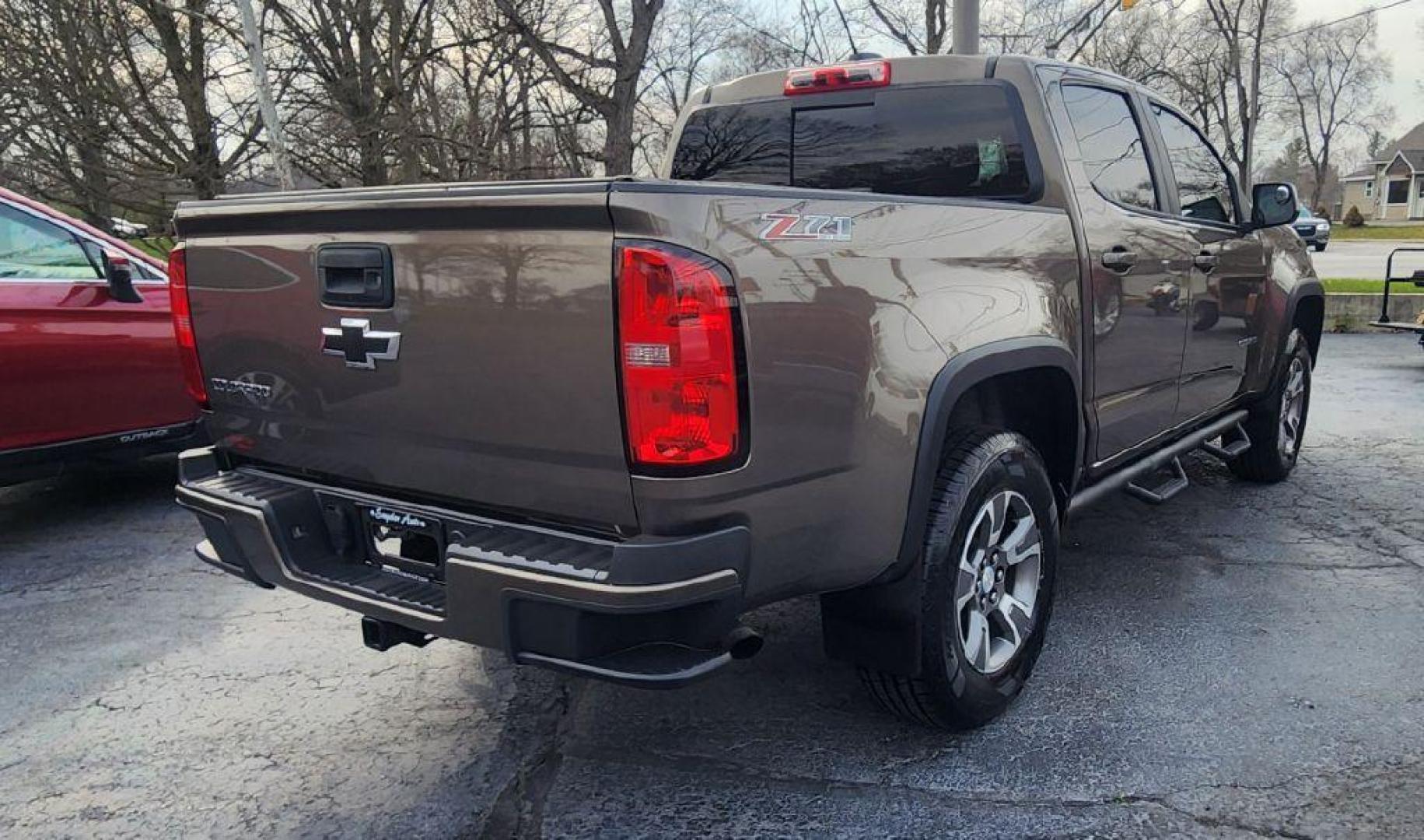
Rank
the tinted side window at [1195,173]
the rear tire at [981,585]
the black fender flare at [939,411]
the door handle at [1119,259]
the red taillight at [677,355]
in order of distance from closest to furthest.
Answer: the red taillight at [677,355]
the black fender flare at [939,411]
the rear tire at [981,585]
the door handle at [1119,259]
the tinted side window at [1195,173]

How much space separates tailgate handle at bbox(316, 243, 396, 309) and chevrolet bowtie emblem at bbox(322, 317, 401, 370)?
0.06m

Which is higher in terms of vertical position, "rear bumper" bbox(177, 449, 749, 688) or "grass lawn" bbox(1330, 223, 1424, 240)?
"grass lawn" bbox(1330, 223, 1424, 240)

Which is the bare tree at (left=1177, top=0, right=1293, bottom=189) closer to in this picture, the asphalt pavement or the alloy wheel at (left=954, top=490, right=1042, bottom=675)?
the asphalt pavement

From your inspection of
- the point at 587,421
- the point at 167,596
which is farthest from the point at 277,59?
the point at 587,421

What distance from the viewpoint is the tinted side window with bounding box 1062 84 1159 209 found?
3597mm

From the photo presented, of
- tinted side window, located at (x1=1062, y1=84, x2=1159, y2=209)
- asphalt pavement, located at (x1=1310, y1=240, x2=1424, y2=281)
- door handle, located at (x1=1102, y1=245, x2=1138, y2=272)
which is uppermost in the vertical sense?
tinted side window, located at (x1=1062, y1=84, x2=1159, y2=209)

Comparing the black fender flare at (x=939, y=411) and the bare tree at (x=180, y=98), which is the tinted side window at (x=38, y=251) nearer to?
the black fender flare at (x=939, y=411)

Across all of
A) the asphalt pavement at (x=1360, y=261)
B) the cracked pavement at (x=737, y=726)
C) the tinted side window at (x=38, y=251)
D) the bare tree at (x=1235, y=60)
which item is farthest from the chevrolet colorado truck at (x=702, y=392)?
the bare tree at (x=1235, y=60)

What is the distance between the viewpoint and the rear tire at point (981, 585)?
2.68 meters

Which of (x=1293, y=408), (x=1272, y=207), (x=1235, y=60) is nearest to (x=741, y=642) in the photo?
(x=1272, y=207)

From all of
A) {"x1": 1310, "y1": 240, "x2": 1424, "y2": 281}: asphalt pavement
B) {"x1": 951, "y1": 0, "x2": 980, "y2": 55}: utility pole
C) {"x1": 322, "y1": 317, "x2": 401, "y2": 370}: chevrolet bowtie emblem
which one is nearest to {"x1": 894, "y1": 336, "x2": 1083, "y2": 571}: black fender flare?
{"x1": 322, "y1": 317, "x2": 401, "y2": 370}: chevrolet bowtie emblem

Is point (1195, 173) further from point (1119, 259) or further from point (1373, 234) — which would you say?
point (1373, 234)

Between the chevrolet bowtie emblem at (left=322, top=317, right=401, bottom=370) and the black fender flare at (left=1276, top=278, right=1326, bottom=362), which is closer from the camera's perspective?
the chevrolet bowtie emblem at (left=322, top=317, right=401, bottom=370)

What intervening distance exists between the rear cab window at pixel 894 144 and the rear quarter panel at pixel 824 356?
83 centimetres
